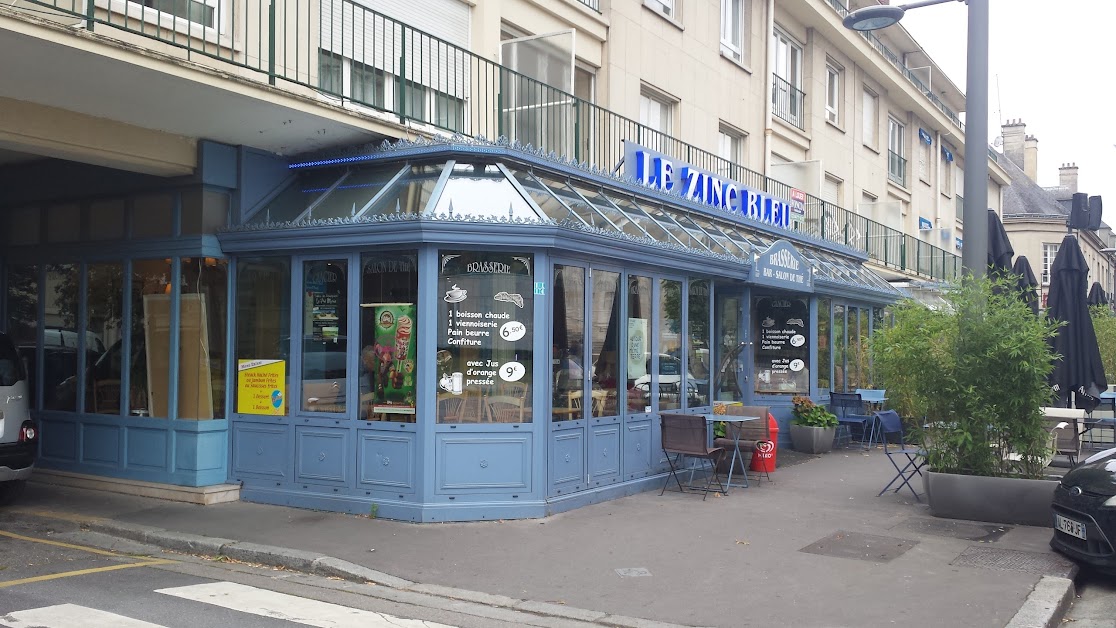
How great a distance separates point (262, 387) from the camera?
10.2 metres

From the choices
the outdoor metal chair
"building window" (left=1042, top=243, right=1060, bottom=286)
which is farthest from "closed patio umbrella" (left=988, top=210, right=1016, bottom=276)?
"building window" (left=1042, top=243, right=1060, bottom=286)

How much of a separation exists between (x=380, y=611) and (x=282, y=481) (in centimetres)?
391

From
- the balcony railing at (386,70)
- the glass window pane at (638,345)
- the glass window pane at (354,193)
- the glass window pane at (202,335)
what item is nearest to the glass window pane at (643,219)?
the glass window pane at (638,345)

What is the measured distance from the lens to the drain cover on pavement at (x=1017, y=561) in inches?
292

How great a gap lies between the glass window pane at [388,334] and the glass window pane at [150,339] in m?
2.49

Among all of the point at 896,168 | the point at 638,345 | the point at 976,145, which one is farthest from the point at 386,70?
the point at 896,168

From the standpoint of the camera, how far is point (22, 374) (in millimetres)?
10391

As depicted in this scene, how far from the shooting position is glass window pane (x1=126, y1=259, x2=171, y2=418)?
1061cm

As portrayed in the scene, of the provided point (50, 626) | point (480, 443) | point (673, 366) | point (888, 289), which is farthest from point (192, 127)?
point (888, 289)

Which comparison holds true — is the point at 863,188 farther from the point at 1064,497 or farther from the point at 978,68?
the point at 1064,497

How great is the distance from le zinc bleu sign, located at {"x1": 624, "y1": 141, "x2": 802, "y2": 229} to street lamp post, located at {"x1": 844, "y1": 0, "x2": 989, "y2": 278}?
406 cm

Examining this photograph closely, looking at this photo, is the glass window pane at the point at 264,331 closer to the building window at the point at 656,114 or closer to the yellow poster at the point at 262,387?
the yellow poster at the point at 262,387

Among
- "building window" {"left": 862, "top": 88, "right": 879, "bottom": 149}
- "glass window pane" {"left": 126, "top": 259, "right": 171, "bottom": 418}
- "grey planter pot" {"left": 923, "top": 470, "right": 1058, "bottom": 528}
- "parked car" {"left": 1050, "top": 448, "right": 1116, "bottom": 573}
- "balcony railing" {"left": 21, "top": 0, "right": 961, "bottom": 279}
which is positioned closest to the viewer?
"parked car" {"left": 1050, "top": 448, "right": 1116, "bottom": 573}

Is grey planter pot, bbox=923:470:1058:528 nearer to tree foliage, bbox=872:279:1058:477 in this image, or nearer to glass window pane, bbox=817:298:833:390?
tree foliage, bbox=872:279:1058:477
